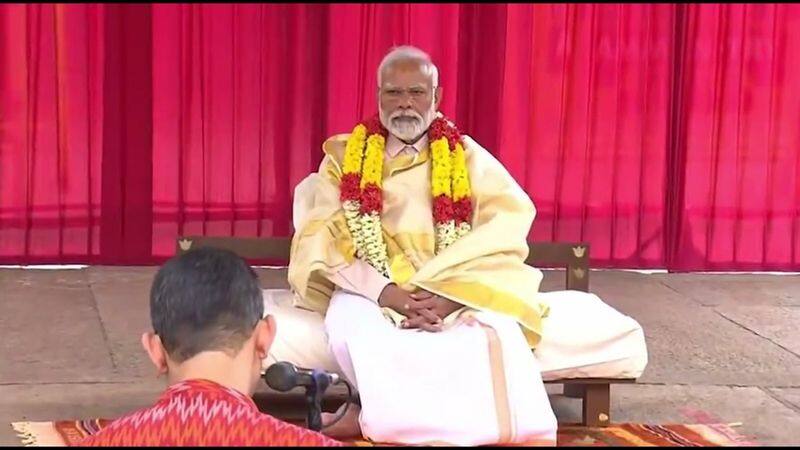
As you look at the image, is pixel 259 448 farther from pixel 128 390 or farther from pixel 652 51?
pixel 652 51

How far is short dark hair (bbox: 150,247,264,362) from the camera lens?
1.92 meters

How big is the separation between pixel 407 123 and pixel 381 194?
24 centimetres

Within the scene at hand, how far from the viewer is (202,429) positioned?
1.74m

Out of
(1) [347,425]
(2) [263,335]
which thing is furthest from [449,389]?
(2) [263,335]

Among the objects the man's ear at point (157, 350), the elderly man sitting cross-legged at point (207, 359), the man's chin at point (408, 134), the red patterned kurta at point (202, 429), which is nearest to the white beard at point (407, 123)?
the man's chin at point (408, 134)

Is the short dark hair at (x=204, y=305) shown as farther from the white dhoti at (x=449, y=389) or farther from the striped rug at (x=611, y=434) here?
the striped rug at (x=611, y=434)

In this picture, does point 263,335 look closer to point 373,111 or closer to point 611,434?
point 611,434

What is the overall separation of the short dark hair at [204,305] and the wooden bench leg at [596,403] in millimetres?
2407

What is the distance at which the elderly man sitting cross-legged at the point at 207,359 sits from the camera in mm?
1740

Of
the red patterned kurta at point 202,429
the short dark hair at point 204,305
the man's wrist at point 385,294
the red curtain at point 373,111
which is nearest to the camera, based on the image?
the red patterned kurta at point 202,429

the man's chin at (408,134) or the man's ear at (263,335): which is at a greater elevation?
the man's chin at (408,134)

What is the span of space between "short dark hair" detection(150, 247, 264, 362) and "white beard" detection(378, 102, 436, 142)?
7.61 ft

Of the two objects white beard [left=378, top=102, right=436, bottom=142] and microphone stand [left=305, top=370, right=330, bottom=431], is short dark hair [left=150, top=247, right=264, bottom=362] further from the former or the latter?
white beard [left=378, top=102, right=436, bottom=142]

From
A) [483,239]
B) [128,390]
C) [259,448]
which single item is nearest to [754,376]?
[483,239]
